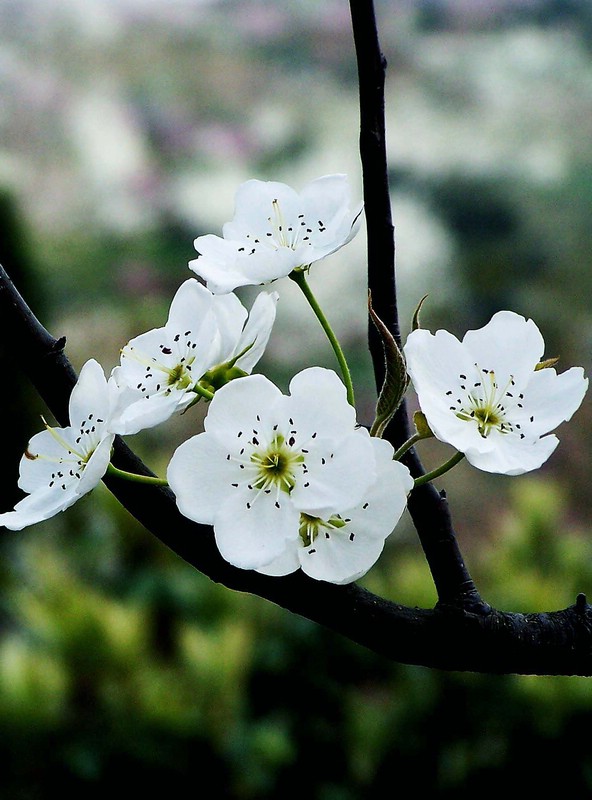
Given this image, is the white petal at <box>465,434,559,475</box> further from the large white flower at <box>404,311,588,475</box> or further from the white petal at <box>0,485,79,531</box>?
the white petal at <box>0,485,79,531</box>

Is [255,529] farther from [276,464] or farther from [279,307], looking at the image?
[279,307]

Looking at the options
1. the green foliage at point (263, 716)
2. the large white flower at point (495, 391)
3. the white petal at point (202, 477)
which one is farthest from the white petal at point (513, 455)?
the green foliage at point (263, 716)

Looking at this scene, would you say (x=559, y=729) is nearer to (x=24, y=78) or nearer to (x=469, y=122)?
(x=469, y=122)

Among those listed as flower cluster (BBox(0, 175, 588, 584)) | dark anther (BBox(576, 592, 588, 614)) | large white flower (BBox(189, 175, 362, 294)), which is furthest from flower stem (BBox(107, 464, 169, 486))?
dark anther (BBox(576, 592, 588, 614))

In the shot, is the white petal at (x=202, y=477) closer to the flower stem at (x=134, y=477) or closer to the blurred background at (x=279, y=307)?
the flower stem at (x=134, y=477)

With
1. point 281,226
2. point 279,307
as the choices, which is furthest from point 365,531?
point 279,307

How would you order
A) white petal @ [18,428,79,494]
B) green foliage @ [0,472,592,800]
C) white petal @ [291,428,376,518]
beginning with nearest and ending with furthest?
white petal @ [291,428,376,518]
white petal @ [18,428,79,494]
green foliage @ [0,472,592,800]

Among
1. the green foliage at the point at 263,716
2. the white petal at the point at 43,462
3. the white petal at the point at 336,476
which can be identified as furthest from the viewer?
the green foliage at the point at 263,716
